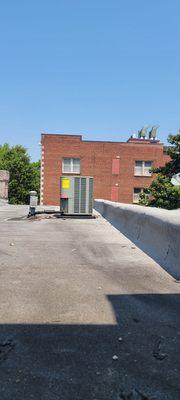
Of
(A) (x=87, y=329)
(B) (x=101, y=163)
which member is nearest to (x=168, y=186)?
(B) (x=101, y=163)

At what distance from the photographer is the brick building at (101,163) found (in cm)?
4900

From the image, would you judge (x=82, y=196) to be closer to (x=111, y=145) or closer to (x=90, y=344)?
(x=90, y=344)

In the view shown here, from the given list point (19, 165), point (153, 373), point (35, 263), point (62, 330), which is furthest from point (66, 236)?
point (19, 165)

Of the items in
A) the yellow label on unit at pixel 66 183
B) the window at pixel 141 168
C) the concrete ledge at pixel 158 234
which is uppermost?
the window at pixel 141 168

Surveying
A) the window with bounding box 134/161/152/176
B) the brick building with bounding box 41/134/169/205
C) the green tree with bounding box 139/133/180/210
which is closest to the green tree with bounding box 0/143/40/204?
the brick building with bounding box 41/134/169/205

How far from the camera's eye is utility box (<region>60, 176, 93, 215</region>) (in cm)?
2108

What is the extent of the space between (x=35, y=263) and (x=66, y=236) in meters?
4.71

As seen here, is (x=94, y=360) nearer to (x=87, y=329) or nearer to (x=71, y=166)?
(x=87, y=329)

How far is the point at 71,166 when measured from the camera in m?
49.7

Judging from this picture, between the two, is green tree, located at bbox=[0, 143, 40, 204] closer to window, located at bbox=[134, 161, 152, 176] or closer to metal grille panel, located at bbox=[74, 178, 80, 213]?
window, located at bbox=[134, 161, 152, 176]

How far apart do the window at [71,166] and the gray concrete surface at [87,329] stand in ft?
134

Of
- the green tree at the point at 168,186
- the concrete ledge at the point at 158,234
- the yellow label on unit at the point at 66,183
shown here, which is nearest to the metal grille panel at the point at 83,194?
the yellow label on unit at the point at 66,183

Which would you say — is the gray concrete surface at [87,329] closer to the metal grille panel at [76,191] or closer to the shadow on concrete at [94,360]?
the shadow on concrete at [94,360]

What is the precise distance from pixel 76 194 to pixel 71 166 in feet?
94.2
